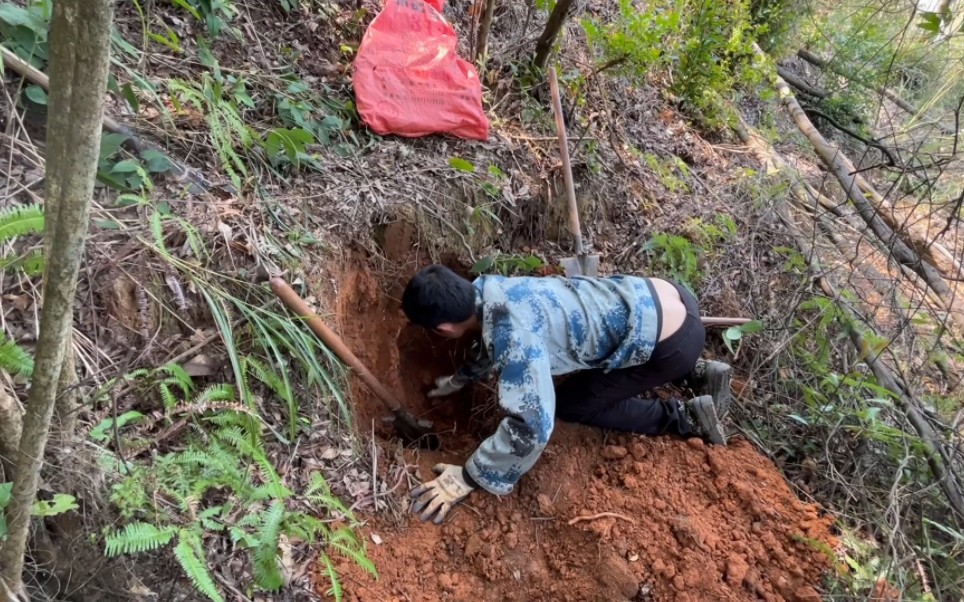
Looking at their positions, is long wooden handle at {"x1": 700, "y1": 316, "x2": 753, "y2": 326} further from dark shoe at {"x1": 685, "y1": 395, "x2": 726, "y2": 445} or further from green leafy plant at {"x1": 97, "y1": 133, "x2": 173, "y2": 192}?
green leafy plant at {"x1": 97, "y1": 133, "x2": 173, "y2": 192}

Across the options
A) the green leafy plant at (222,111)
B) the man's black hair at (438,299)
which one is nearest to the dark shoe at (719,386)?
the man's black hair at (438,299)

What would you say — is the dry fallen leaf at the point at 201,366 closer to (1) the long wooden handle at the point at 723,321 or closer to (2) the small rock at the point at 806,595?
(2) the small rock at the point at 806,595

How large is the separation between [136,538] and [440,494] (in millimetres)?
1213

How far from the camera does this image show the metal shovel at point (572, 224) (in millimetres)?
3338

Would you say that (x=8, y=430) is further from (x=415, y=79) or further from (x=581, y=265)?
(x=581, y=265)

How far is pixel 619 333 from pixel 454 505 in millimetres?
1067

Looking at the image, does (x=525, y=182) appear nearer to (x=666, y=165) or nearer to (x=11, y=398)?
(x=666, y=165)

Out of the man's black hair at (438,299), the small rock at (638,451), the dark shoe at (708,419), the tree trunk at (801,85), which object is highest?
the tree trunk at (801,85)

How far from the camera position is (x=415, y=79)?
3254 millimetres

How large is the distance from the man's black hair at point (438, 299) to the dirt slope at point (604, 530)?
0.43 metres

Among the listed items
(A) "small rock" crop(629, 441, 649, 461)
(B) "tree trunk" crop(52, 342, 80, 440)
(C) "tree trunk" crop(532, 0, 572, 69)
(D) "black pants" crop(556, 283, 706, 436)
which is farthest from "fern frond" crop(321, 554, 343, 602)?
(C) "tree trunk" crop(532, 0, 572, 69)

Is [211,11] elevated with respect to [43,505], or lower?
elevated

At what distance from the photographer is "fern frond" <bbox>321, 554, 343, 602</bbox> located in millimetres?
1778

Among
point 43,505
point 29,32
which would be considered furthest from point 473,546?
point 29,32
